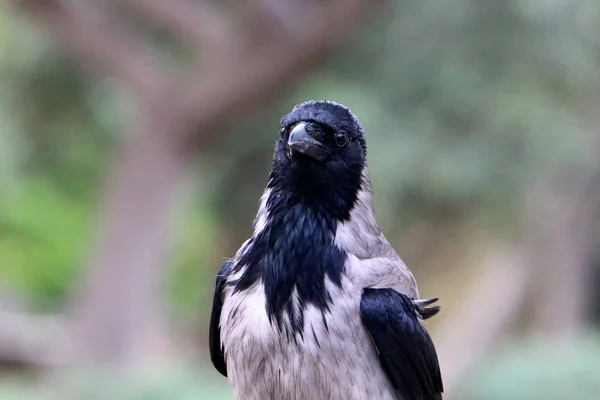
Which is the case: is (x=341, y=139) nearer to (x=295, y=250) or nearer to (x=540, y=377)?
(x=295, y=250)

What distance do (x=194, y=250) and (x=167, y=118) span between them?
19.9 ft

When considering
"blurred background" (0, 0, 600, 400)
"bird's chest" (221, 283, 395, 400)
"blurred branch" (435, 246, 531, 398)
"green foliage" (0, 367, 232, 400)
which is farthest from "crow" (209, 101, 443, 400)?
"blurred branch" (435, 246, 531, 398)

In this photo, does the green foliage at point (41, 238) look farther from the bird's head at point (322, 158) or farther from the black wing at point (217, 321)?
the bird's head at point (322, 158)

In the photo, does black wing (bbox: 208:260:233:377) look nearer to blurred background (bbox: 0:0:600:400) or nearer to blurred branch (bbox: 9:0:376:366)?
blurred background (bbox: 0:0:600:400)

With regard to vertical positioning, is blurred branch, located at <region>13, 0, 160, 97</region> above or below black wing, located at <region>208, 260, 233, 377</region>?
above

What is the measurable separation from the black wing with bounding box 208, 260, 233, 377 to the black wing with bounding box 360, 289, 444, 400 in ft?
1.26

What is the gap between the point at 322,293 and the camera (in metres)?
1.84

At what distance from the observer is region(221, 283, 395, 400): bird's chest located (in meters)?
1.79

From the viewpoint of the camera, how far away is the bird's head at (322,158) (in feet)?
6.09

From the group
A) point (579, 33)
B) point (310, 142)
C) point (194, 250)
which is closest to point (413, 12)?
point (579, 33)

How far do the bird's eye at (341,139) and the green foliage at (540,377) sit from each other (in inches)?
219

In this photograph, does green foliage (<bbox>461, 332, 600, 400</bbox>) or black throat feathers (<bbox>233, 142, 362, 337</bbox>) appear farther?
green foliage (<bbox>461, 332, 600, 400</bbox>)

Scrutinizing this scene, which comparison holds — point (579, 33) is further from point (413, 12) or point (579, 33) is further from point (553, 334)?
point (553, 334)

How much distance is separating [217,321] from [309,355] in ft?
1.26
